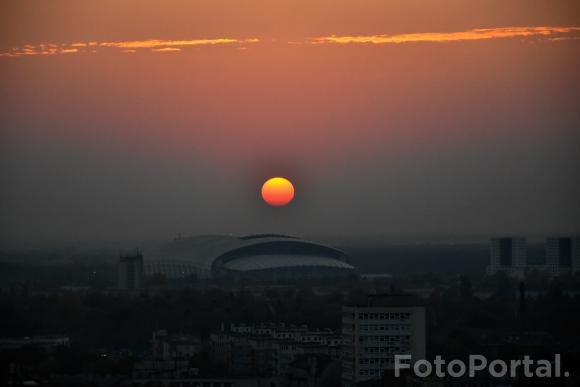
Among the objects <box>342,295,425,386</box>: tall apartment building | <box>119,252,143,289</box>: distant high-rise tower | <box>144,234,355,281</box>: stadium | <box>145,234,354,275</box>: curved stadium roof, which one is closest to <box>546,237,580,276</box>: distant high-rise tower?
<box>144,234,355,281</box>: stadium

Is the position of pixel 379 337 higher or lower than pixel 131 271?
lower

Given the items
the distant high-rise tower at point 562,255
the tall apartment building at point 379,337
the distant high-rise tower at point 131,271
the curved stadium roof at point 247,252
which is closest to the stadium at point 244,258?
the curved stadium roof at point 247,252

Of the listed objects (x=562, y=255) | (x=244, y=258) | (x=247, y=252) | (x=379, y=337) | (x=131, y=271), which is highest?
(x=247, y=252)

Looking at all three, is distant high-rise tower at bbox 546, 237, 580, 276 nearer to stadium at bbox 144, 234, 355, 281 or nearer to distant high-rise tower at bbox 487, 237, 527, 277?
distant high-rise tower at bbox 487, 237, 527, 277

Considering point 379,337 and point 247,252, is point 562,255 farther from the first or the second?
point 379,337

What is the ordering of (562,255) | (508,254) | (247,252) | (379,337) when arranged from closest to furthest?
(379,337) → (562,255) → (508,254) → (247,252)

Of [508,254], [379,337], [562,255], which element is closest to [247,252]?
[508,254]

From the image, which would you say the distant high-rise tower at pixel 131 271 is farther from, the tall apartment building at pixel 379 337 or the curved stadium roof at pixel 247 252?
the tall apartment building at pixel 379 337
